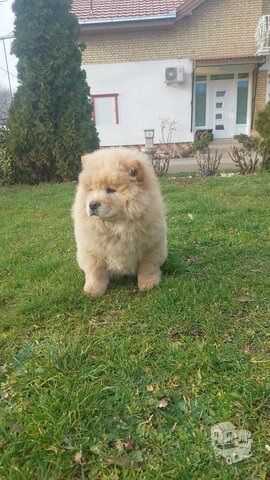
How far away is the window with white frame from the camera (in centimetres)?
1762

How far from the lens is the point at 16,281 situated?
3285 millimetres

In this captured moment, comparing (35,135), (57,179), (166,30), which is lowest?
(57,179)

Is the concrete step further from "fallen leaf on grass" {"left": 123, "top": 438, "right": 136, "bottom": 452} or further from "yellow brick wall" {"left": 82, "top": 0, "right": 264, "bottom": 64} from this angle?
"fallen leaf on grass" {"left": 123, "top": 438, "right": 136, "bottom": 452}

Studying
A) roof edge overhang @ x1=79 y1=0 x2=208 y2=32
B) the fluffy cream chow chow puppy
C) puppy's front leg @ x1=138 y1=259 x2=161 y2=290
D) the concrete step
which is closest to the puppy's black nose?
the fluffy cream chow chow puppy

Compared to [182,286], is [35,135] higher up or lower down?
higher up

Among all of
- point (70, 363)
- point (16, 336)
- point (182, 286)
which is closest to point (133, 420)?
point (70, 363)

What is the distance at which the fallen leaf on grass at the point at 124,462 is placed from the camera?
152 centimetres

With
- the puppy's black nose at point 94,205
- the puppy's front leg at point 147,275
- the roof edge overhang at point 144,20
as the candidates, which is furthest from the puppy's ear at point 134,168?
the roof edge overhang at point 144,20

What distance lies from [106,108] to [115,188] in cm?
1664

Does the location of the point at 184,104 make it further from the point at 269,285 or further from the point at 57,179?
the point at 269,285

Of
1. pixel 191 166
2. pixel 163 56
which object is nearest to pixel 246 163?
pixel 191 166

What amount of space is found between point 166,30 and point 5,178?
40.1ft

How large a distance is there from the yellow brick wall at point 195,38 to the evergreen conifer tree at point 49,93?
29.3 ft

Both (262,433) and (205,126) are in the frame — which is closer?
(262,433)
